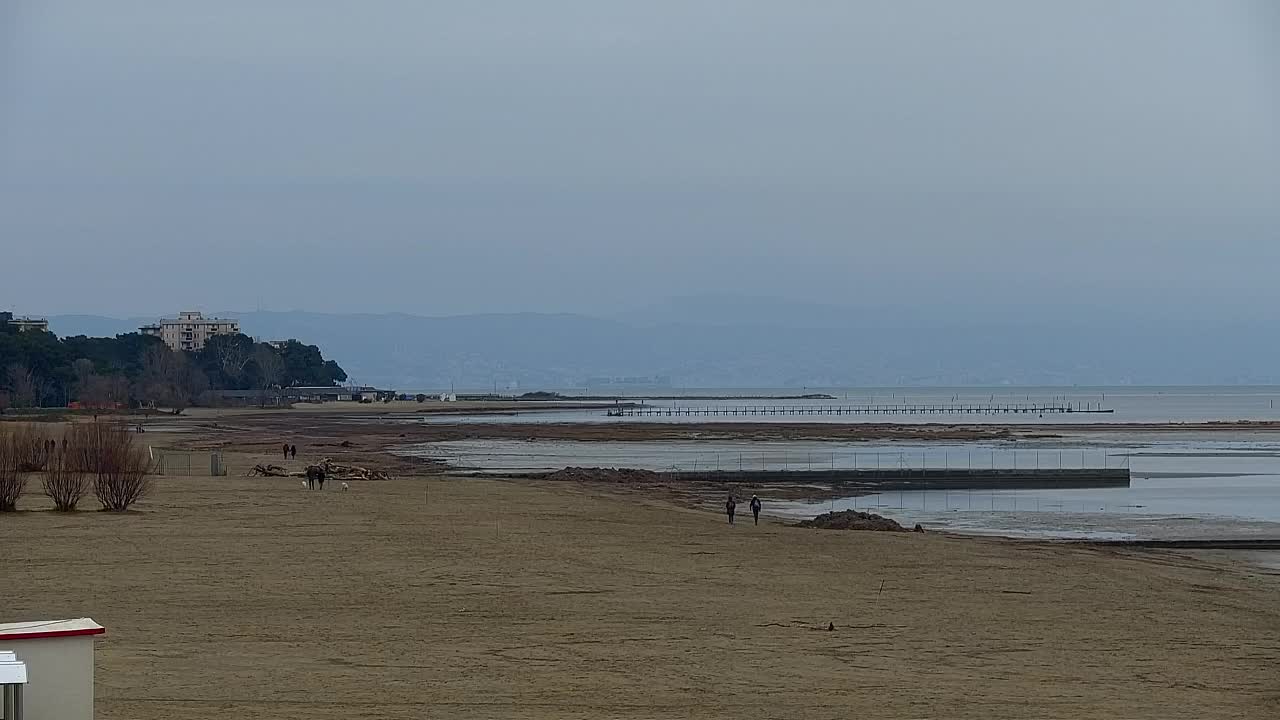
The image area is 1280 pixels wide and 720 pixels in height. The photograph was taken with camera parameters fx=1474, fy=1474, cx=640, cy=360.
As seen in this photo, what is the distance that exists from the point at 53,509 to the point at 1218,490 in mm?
38092

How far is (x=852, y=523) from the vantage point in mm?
34438

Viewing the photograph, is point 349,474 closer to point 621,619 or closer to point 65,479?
point 65,479

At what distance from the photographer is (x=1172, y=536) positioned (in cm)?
3450

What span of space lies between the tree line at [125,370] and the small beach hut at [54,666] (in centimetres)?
11370

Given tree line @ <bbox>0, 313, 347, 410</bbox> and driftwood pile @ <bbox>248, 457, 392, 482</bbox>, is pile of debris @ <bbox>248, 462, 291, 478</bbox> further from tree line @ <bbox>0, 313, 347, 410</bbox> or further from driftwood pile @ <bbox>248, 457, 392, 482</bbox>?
tree line @ <bbox>0, 313, 347, 410</bbox>

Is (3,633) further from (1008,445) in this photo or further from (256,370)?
(256,370)

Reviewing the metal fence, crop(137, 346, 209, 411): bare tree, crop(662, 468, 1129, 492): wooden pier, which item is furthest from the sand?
crop(137, 346, 209, 411): bare tree

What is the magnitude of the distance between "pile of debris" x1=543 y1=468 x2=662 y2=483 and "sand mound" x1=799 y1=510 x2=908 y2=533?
17.1 m

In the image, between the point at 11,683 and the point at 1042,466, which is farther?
the point at 1042,466

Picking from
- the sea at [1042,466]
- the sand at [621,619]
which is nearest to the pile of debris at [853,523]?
the sea at [1042,466]

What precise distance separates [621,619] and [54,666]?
11241 millimetres

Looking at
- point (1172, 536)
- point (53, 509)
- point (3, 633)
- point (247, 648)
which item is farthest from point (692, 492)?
point (3, 633)

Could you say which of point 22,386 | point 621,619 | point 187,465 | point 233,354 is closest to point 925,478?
point 187,465

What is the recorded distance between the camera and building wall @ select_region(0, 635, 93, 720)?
7.79m
